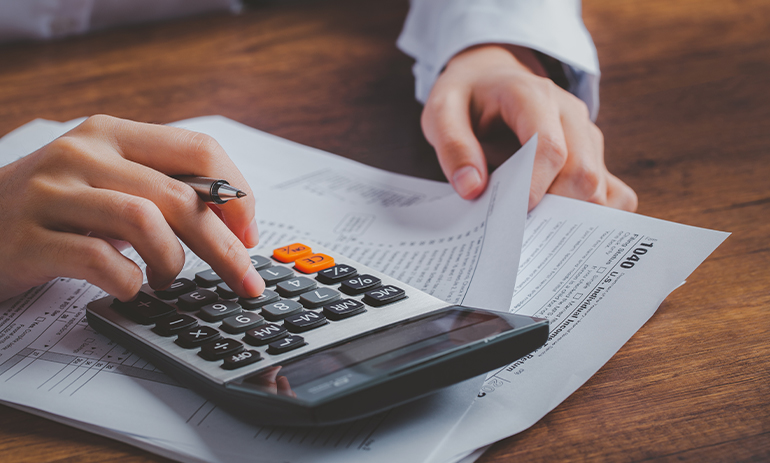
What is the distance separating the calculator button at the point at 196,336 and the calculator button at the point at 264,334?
0.02m

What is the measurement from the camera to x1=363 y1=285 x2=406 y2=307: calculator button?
323 millimetres

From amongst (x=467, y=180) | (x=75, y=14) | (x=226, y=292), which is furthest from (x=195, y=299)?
(x=75, y=14)

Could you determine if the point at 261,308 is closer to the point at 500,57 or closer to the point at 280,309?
the point at 280,309

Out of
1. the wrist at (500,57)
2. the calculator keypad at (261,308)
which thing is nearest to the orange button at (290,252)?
the calculator keypad at (261,308)

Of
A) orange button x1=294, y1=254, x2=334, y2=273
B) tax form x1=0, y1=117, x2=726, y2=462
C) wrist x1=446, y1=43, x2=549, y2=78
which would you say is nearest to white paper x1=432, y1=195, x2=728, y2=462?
tax form x1=0, y1=117, x2=726, y2=462

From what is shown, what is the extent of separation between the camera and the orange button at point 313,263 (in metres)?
0.37

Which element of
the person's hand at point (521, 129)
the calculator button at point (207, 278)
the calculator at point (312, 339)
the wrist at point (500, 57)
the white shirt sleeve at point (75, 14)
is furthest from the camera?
the white shirt sleeve at point (75, 14)

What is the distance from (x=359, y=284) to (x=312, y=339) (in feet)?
0.18

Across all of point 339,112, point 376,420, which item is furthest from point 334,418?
point 339,112

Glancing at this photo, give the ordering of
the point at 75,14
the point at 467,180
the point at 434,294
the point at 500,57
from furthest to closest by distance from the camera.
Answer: the point at 75,14
the point at 500,57
the point at 467,180
the point at 434,294

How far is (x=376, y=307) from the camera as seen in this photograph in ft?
1.06

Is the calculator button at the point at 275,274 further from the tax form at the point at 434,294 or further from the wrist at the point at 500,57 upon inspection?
the wrist at the point at 500,57

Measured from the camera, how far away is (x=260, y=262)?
378 mm

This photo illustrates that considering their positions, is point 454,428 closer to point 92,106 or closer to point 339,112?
point 339,112
